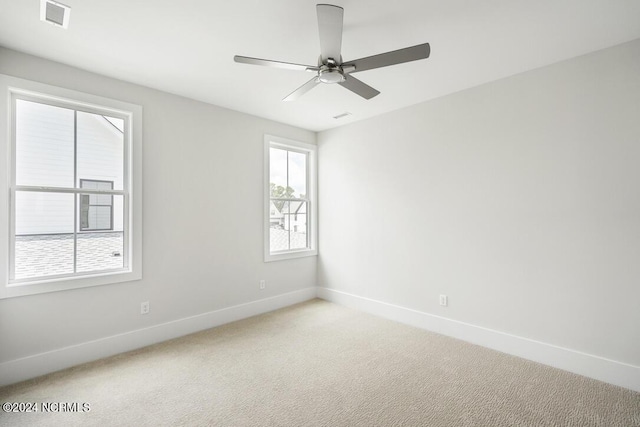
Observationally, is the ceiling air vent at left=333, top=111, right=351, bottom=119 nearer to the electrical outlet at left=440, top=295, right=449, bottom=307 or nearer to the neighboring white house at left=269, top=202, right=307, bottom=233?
the neighboring white house at left=269, top=202, right=307, bottom=233

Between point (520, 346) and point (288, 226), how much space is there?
3182 mm

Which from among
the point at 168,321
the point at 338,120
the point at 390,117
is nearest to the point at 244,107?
the point at 338,120

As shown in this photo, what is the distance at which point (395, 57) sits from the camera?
1.92m

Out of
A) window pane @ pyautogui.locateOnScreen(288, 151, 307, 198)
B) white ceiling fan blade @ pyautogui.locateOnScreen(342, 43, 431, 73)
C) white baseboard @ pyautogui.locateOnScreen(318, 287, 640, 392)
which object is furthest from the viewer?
window pane @ pyautogui.locateOnScreen(288, 151, 307, 198)

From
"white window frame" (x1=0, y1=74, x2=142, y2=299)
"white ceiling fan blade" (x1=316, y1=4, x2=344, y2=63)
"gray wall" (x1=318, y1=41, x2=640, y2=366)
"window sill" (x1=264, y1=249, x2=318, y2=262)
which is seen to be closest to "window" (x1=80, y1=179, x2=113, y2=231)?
"white window frame" (x1=0, y1=74, x2=142, y2=299)

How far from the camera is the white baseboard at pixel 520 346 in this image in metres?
2.40

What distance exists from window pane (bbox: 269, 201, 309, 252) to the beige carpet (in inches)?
61.4

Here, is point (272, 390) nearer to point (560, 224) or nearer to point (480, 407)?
point (480, 407)

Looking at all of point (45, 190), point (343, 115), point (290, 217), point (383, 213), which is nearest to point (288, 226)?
point (290, 217)

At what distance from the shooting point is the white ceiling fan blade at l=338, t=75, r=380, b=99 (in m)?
2.27

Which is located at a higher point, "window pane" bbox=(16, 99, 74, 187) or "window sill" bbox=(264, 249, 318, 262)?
"window pane" bbox=(16, 99, 74, 187)

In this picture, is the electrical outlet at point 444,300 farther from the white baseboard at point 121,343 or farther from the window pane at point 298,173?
the window pane at point 298,173

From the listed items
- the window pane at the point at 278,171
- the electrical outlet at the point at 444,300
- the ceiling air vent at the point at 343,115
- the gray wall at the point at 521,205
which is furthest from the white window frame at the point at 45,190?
the electrical outlet at the point at 444,300

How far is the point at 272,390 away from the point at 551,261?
8.79 ft
